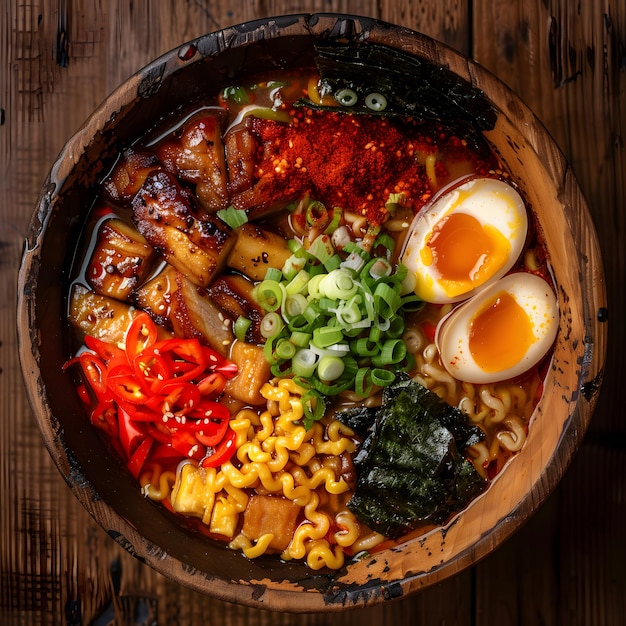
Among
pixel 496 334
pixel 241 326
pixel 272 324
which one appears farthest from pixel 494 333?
pixel 241 326

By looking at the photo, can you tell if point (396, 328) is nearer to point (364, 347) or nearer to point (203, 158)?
point (364, 347)

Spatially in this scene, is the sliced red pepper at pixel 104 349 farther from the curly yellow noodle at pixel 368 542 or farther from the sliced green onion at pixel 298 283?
the curly yellow noodle at pixel 368 542

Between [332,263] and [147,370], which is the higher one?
[332,263]

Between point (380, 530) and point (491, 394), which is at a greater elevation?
point (491, 394)

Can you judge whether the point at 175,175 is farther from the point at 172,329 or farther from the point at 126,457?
the point at 126,457

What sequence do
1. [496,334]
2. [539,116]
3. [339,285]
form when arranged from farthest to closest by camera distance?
[539,116] < [496,334] < [339,285]

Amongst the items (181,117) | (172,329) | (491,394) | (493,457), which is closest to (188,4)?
(181,117)

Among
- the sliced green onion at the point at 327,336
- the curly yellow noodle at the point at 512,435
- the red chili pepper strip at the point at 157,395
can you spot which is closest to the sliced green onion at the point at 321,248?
the sliced green onion at the point at 327,336
